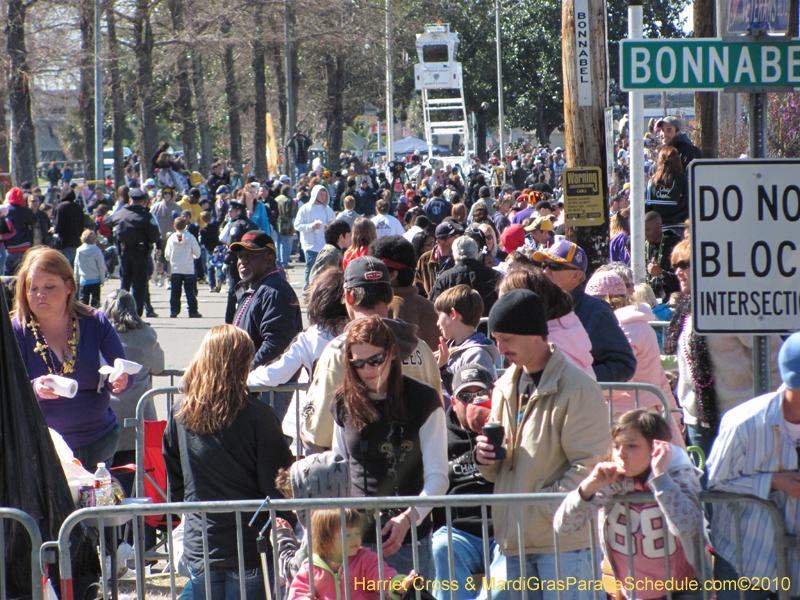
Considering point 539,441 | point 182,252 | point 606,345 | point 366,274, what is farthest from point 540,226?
point 539,441

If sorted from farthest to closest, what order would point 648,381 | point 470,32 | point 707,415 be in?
1. point 470,32
2. point 648,381
3. point 707,415

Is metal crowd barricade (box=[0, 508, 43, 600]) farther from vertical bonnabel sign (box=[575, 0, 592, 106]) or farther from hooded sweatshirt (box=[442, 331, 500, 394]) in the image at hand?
vertical bonnabel sign (box=[575, 0, 592, 106])

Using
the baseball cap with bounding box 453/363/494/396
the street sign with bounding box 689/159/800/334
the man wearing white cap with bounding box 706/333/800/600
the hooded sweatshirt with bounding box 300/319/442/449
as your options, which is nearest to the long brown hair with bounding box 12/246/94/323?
the hooded sweatshirt with bounding box 300/319/442/449

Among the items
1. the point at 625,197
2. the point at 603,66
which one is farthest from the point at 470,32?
the point at 603,66

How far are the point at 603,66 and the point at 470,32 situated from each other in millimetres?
56774

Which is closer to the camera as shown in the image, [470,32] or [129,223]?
[129,223]

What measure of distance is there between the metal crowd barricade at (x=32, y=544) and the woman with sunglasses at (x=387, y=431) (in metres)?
1.20

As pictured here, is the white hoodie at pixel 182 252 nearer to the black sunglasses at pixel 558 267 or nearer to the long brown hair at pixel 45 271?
the long brown hair at pixel 45 271

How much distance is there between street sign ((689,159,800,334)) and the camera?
377cm

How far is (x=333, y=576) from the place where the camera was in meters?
3.62

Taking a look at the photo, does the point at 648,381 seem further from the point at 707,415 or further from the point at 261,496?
the point at 261,496

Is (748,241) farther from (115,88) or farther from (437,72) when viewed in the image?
(437,72)

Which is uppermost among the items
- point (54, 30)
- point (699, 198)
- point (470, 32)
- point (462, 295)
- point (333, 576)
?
point (470, 32)

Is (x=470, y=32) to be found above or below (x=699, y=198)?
above
